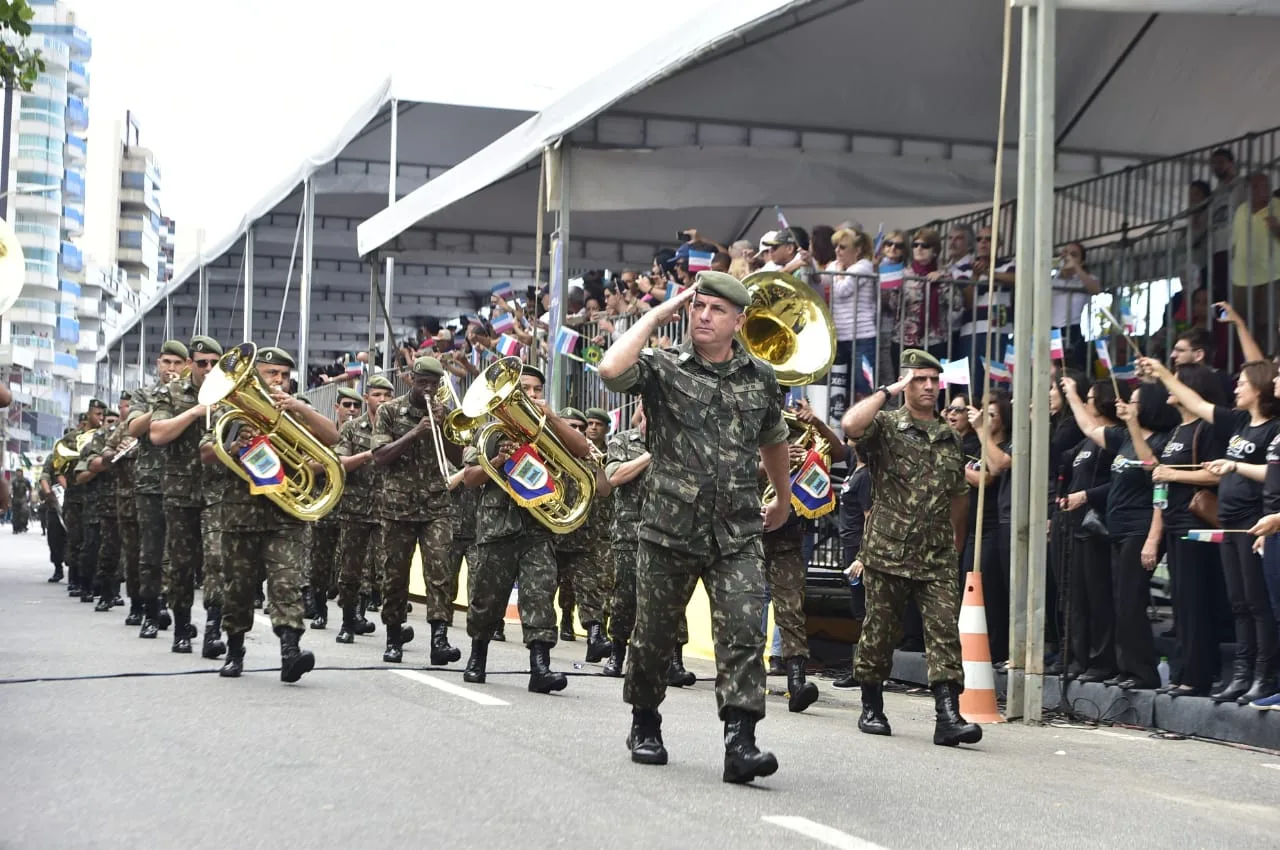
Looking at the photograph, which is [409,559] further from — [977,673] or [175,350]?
[977,673]

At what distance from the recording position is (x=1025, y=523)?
11.1 meters

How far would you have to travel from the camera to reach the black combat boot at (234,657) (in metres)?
11.2

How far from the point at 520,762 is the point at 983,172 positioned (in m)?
11.3

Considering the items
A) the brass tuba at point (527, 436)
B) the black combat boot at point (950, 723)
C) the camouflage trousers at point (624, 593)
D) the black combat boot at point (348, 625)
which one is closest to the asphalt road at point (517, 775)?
the black combat boot at point (950, 723)

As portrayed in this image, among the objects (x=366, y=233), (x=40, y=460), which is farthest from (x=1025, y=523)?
(x=40, y=460)

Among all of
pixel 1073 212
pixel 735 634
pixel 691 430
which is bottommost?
pixel 735 634

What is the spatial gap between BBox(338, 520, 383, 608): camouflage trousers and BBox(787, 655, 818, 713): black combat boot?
509 centimetres

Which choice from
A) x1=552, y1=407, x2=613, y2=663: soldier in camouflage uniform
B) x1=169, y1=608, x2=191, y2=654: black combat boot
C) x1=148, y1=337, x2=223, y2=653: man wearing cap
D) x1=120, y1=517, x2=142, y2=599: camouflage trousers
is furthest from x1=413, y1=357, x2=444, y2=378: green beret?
x1=120, y1=517, x2=142, y2=599: camouflage trousers

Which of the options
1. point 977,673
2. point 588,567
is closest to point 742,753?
point 977,673

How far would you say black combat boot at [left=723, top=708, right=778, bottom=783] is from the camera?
725 cm

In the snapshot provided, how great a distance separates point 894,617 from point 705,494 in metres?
2.67

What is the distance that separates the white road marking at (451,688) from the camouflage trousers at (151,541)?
3060 millimetres

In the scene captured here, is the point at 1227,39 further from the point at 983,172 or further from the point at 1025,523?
the point at 1025,523

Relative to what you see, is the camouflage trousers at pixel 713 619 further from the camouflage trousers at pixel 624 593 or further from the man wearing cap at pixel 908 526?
the camouflage trousers at pixel 624 593
